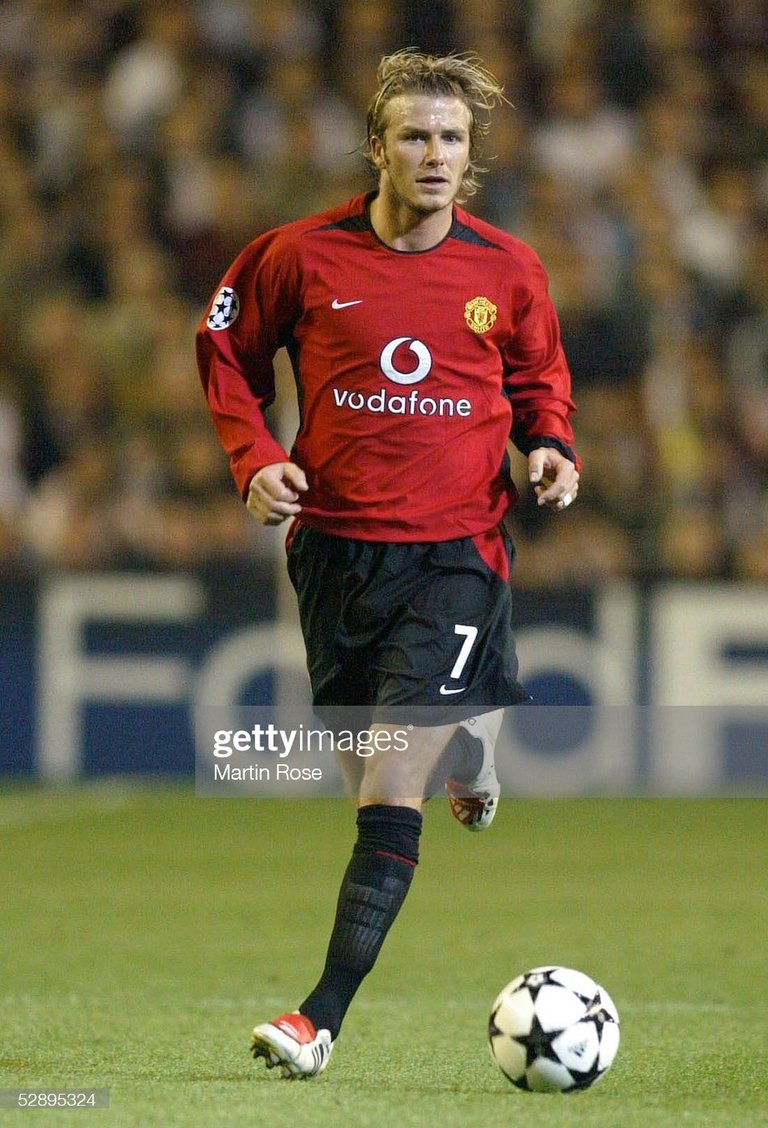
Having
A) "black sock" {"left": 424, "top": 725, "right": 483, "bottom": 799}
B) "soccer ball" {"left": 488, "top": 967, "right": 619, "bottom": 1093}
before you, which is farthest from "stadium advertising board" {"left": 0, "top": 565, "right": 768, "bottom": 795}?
"soccer ball" {"left": 488, "top": 967, "right": 619, "bottom": 1093}

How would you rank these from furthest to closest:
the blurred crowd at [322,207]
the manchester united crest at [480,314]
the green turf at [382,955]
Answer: the blurred crowd at [322,207]
the manchester united crest at [480,314]
the green turf at [382,955]

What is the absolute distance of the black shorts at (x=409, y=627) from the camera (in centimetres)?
437

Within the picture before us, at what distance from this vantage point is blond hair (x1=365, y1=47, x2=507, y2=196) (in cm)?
446

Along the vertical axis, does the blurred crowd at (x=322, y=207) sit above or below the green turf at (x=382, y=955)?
above

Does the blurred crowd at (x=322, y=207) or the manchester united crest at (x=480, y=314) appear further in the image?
the blurred crowd at (x=322, y=207)

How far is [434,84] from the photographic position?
4.45m

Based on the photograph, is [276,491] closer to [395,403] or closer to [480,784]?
[395,403]

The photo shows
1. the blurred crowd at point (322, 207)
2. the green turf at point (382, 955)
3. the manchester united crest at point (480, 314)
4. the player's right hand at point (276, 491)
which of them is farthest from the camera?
the blurred crowd at point (322, 207)

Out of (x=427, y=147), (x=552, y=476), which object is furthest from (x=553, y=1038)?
(x=427, y=147)

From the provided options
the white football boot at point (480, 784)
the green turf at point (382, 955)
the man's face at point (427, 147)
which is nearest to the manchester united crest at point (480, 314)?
the man's face at point (427, 147)

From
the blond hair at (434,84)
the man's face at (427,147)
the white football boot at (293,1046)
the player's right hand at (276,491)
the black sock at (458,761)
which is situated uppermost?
the blond hair at (434,84)

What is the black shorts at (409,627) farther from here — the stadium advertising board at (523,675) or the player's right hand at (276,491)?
the stadium advertising board at (523,675)

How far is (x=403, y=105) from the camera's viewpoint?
4453mm

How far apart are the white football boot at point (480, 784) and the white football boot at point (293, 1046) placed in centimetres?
72
